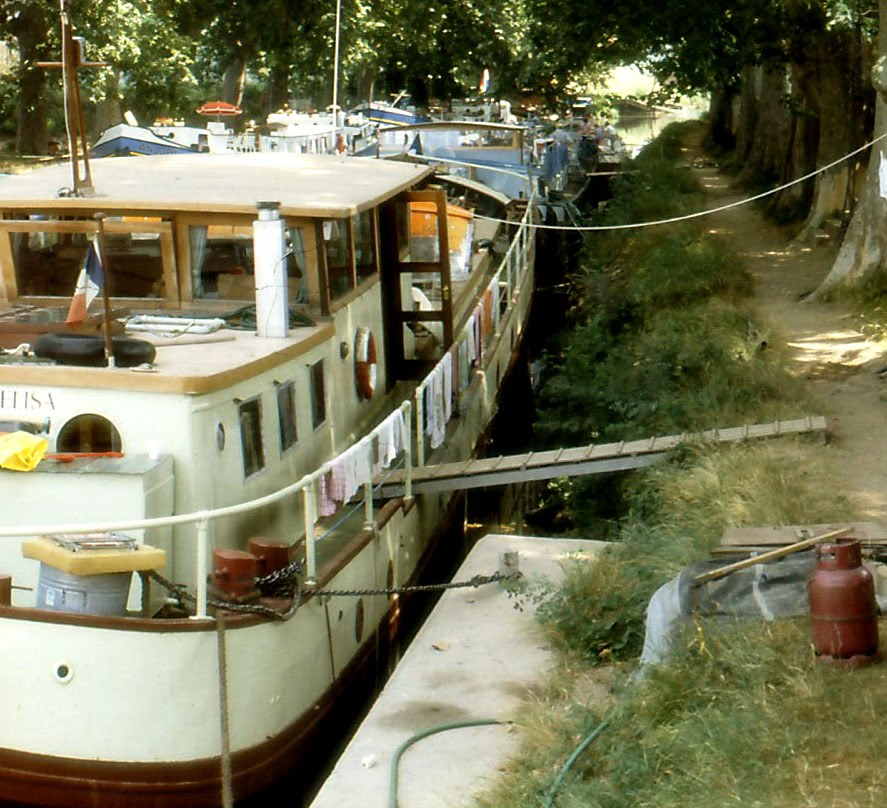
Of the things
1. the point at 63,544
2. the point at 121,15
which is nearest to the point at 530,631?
the point at 63,544

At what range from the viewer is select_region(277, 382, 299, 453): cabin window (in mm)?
8633

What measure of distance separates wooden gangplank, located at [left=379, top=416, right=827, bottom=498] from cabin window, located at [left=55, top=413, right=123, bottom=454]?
286 cm

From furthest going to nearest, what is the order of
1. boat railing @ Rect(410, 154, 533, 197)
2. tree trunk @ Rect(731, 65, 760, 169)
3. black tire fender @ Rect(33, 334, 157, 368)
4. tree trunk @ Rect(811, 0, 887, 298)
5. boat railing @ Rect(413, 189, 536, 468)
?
1. tree trunk @ Rect(731, 65, 760, 169)
2. boat railing @ Rect(410, 154, 533, 197)
3. tree trunk @ Rect(811, 0, 887, 298)
4. boat railing @ Rect(413, 189, 536, 468)
5. black tire fender @ Rect(33, 334, 157, 368)

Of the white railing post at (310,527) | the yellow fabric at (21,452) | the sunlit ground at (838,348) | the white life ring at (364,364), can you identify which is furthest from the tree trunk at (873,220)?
the yellow fabric at (21,452)

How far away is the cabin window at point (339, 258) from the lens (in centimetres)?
986

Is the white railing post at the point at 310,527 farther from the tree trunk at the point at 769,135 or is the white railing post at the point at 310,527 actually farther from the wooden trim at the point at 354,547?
the tree trunk at the point at 769,135

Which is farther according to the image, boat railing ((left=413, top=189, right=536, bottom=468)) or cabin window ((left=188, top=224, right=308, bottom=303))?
boat railing ((left=413, top=189, right=536, bottom=468))

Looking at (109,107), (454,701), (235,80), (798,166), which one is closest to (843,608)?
(454,701)

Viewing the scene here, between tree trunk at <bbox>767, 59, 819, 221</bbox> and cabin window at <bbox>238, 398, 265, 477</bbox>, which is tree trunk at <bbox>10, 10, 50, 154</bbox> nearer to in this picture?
tree trunk at <bbox>767, 59, 819, 221</bbox>

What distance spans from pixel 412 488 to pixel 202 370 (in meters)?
3.03

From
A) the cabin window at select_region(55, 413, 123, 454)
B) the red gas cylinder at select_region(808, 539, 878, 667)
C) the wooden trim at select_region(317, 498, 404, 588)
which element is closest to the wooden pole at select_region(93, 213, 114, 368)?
the cabin window at select_region(55, 413, 123, 454)

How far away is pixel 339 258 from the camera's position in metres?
10.1

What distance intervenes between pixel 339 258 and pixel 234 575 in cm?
348

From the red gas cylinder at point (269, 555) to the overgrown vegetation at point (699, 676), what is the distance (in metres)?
1.61
